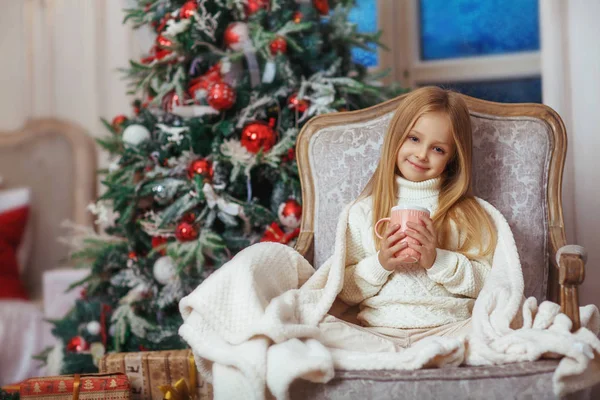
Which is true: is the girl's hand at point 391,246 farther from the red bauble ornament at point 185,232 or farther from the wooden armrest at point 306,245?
the red bauble ornament at point 185,232

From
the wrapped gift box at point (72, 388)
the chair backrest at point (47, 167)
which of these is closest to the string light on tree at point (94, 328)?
the wrapped gift box at point (72, 388)

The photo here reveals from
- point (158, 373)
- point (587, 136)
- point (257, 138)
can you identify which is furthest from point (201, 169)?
point (587, 136)

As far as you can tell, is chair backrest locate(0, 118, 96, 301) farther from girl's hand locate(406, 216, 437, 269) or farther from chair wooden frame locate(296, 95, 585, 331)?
girl's hand locate(406, 216, 437, 269)

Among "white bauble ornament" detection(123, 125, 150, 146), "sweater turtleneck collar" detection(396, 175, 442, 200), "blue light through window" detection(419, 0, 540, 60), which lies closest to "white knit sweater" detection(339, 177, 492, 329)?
"sweater turtleneck collar" detection(396, 175, 442, 200)

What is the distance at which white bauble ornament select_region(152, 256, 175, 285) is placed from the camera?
101 inches

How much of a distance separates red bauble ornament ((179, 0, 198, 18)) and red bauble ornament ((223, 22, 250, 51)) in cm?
14

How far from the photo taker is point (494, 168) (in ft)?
6.94

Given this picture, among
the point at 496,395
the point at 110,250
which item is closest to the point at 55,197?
the point at 110,250

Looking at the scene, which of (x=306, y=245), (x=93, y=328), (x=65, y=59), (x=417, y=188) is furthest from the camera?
(x=65, y=59)

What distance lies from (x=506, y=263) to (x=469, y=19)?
1933mm

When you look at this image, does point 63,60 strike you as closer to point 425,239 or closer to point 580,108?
point 580,108

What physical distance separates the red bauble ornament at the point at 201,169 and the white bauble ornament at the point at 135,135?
208 millimetres

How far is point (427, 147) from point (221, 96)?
85 cm

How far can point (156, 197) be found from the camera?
258 cm
